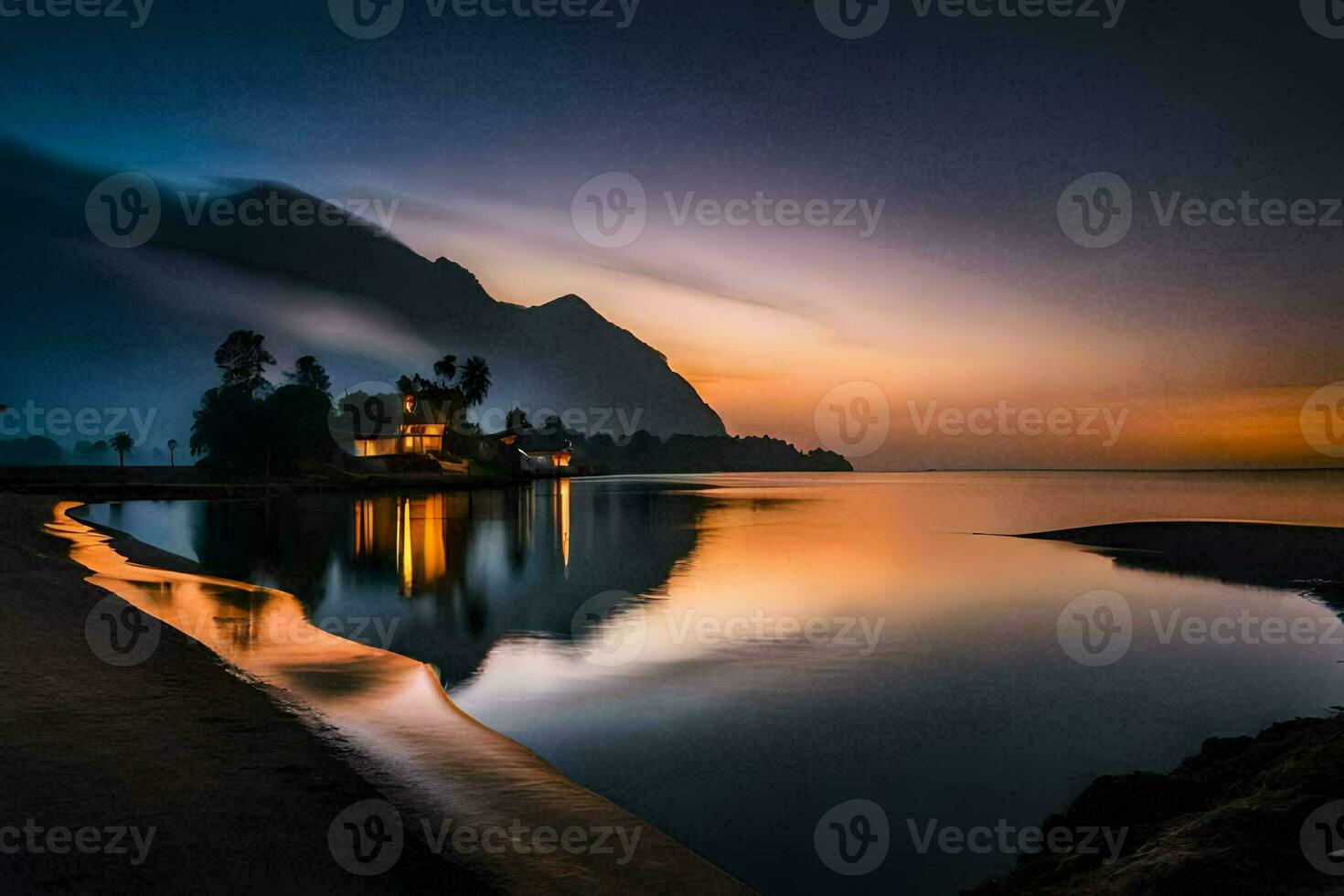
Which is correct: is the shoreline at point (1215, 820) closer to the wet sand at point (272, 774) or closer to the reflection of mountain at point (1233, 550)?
the wet sand at point (272, 774)

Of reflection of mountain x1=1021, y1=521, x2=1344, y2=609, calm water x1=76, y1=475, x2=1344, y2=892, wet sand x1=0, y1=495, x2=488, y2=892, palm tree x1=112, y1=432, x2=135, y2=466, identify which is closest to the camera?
wet sand x1=0, y1=495, x2=488, y2=892

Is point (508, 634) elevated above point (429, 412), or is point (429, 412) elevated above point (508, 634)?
point (429, 412)

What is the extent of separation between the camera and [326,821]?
6926 mm

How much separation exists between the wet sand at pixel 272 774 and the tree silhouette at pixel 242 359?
129m

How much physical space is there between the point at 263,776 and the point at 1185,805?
9.35m

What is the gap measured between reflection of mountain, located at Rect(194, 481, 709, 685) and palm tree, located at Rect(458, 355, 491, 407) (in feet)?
361

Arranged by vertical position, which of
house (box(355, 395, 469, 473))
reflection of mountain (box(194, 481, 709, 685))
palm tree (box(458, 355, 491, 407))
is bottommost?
reflection of mountain (box(194, 481, 709, 685))

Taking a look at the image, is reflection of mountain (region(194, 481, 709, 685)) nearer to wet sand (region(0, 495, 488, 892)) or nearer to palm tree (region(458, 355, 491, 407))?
wet sand (region(0, 495, 488, 892))

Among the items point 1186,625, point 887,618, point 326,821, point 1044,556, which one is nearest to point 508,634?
point 887,618

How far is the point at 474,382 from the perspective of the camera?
6988 inches

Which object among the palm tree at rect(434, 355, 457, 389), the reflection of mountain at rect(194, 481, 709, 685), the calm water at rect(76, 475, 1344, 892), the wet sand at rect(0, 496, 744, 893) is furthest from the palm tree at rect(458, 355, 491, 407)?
the wet sand at rect(0, 496, 744, 893)

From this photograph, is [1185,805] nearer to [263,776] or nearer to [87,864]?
[263,776]

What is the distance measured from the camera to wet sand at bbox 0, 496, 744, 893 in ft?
20.3

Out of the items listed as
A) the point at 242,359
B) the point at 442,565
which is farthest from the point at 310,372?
the point at 442,565
